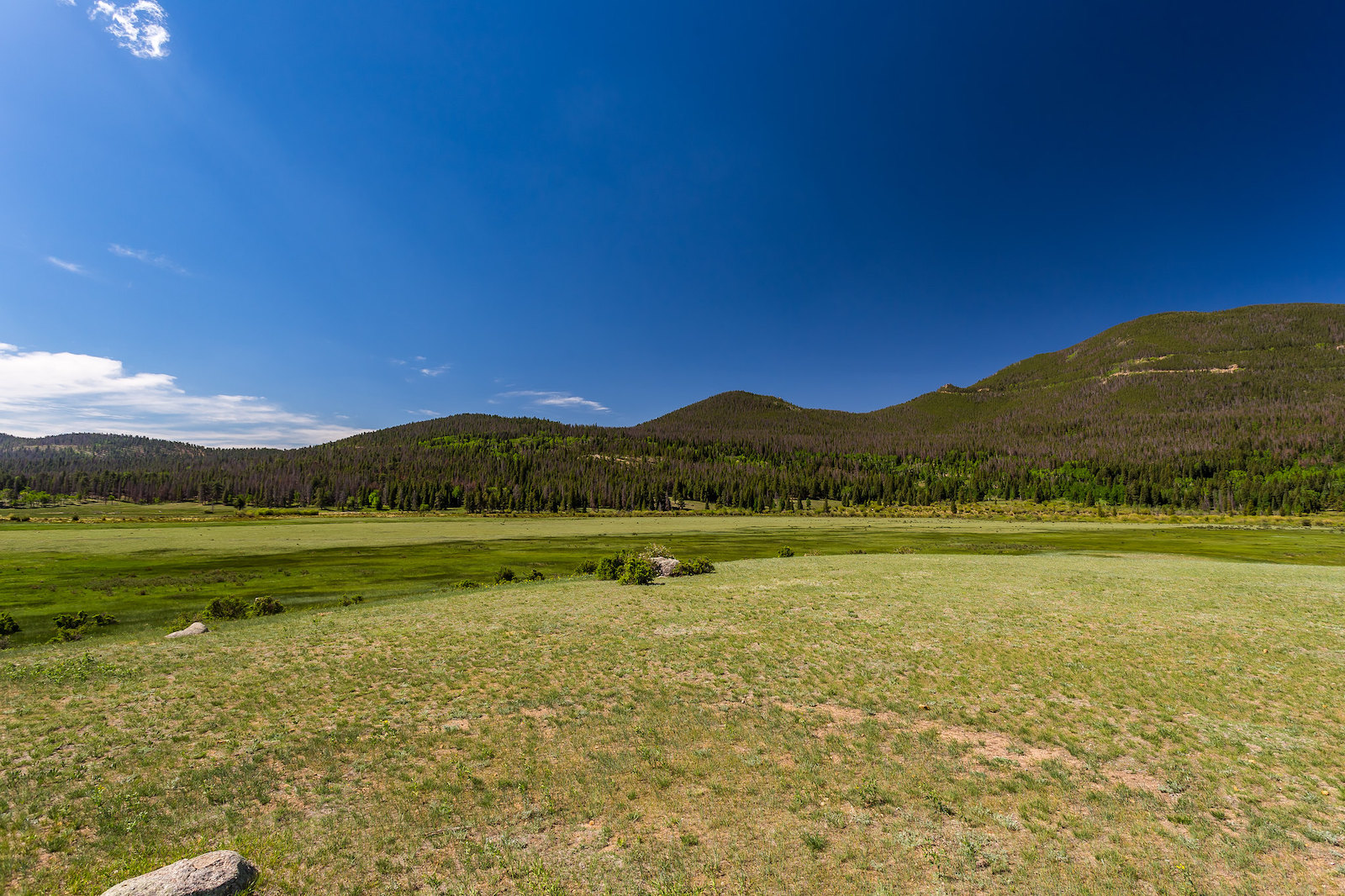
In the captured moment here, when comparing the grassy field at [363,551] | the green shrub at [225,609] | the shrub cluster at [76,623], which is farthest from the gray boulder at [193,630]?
the shrub cluster at [76,623]

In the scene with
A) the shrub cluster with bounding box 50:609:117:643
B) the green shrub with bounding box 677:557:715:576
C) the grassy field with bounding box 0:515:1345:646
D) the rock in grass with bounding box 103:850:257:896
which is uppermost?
A: the rock in grass with bounding box 103:850:257:896

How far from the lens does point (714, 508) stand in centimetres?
18725

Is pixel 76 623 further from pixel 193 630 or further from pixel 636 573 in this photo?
pixel 636 573

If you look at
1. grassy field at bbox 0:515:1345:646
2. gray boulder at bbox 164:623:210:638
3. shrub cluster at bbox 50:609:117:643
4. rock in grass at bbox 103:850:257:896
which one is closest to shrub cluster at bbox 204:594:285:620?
grassy field at bbox 0:515:1345:646

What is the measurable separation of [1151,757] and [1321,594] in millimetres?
28105

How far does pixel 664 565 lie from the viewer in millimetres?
39031

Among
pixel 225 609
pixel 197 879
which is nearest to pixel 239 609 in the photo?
pixel 225 609

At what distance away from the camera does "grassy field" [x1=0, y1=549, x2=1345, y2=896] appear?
25.5 feet

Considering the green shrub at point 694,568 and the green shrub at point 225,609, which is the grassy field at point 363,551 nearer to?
the green shrub at point 225,609

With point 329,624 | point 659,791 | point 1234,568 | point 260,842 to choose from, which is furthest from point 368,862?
point 1234,568

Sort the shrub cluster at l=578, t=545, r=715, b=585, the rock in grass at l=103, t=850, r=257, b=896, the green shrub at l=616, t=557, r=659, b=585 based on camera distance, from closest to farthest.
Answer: the rock in grass at l=103, t=850, r=257, b=896 → the green shrub at l=616, t=557, r=659, b=585 → the shrub cluster at l=578, t=545, r=715, b=585

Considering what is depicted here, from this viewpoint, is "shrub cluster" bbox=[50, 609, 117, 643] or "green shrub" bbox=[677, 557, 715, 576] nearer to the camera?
"shrub cluster" bbox=[50, 609, 117, 643]

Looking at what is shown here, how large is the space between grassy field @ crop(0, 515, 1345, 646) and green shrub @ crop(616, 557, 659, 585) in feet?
40.6

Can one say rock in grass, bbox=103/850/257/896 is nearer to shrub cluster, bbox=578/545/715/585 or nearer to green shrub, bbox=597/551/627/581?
shrub cluster, bbox=578/545/715/585
